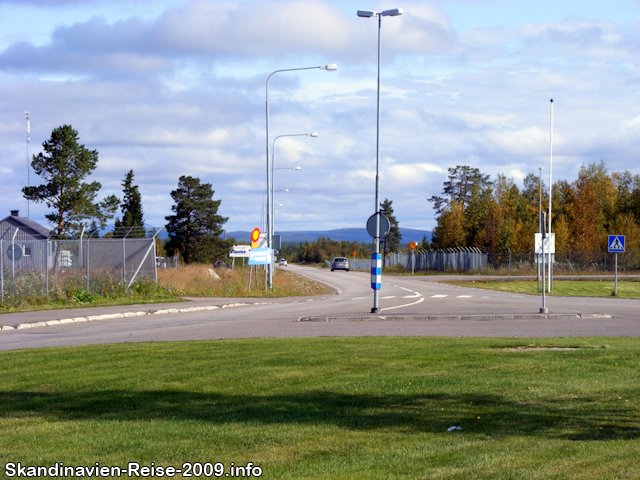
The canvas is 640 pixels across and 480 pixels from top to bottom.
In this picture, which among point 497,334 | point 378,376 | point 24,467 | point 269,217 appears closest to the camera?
point 24,467

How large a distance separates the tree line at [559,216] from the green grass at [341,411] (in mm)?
60054

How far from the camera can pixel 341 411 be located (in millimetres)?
6855

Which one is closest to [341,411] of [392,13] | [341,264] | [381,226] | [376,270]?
[376,270]

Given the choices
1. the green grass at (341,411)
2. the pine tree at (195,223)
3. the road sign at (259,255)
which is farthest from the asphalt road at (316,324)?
the pine tree at (195,223)

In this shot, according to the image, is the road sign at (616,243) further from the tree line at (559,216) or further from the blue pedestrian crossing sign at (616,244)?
the tree line at (559,216)

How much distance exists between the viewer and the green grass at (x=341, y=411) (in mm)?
5215

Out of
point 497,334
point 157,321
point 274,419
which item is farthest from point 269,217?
point 274,419

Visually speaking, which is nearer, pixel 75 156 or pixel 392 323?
pixel 392 323

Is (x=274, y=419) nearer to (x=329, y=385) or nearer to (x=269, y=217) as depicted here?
(x=329, y=385)

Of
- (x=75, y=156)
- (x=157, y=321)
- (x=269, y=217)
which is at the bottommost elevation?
(x=157, y=321)

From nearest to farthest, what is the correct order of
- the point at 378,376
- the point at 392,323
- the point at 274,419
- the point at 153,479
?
the point at 153,479 → the point at 274,419 → the point at 378,376 → the point at 392,323

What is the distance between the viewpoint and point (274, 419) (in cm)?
660

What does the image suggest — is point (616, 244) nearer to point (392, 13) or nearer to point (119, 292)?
point (392, 13)

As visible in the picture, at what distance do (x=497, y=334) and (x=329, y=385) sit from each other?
783 centimetres
